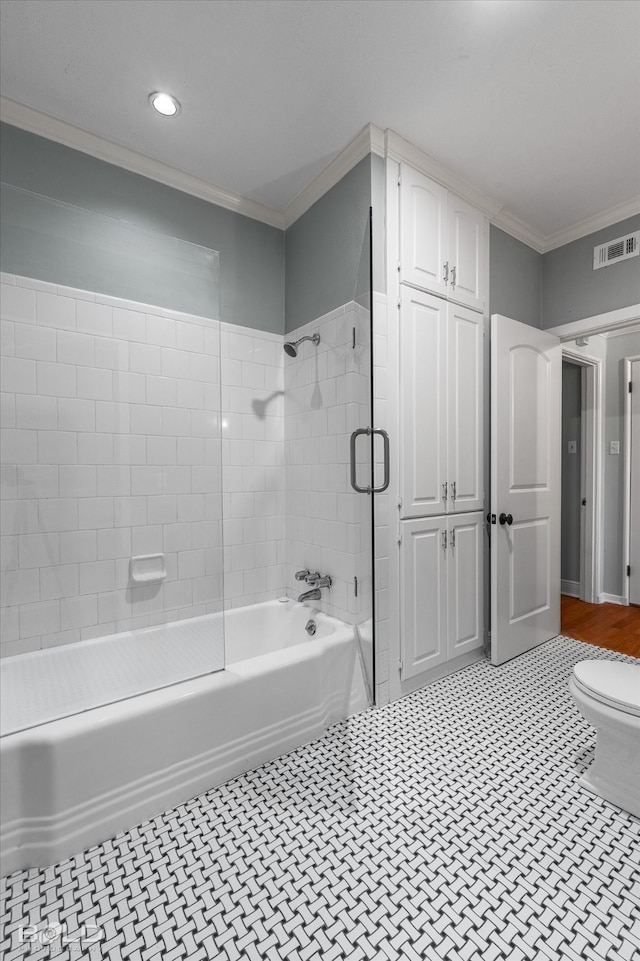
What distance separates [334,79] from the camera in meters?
1.74

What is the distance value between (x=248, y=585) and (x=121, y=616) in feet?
2.72

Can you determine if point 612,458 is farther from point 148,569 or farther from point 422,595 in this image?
point 148,569

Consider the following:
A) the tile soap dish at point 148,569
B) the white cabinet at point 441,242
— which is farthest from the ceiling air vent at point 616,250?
the tile soap dish at point 148,569

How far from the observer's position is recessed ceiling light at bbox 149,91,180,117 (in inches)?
70.9

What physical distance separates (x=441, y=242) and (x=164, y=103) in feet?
4.70

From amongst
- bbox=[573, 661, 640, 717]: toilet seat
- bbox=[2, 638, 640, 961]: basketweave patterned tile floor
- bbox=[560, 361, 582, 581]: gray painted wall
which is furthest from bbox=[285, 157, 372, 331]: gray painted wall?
bbox=[560, 361, 582, 581]: gray painted wall

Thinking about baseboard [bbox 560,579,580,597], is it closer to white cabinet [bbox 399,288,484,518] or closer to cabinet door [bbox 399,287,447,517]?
white cabinet [bbox 399,288,484,518]

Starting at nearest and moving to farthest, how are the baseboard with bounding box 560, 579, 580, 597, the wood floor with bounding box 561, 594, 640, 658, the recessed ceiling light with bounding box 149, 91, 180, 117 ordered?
the recessed ceiling light with bounding box 149, 91, 180, 117 → the wood floor with bounding box 561, 594, 640, 658 → the baseboard with bounding box 560, 579, 580, 597

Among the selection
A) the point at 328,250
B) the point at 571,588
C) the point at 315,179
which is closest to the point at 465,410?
the point at 328,250

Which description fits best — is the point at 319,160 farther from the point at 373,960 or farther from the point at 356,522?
the point at 373,960

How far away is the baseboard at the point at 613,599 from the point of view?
363cm

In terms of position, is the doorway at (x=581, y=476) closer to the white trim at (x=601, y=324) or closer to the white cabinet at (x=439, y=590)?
the white trim at (x=601, y=324)

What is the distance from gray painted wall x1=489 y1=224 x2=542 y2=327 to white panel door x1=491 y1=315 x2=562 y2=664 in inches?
7.4

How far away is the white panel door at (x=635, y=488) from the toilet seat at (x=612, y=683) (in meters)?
2.36
